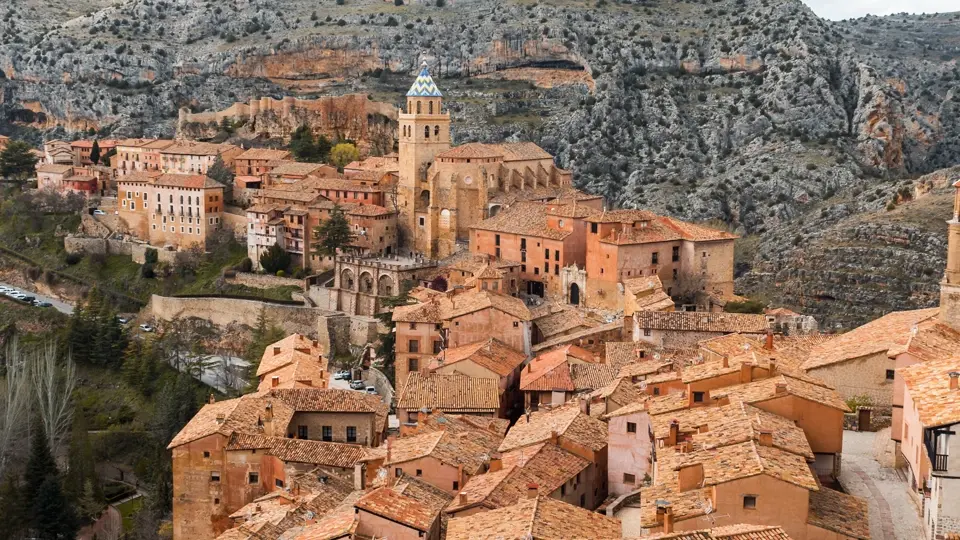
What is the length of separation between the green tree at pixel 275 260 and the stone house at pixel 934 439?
145 ft

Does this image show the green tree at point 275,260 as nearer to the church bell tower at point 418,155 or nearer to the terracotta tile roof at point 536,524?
the church bell tower at point 418,155

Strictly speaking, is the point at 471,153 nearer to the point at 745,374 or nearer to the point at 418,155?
the point at 418,155

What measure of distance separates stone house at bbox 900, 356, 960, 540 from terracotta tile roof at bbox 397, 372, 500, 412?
14893 millimetres

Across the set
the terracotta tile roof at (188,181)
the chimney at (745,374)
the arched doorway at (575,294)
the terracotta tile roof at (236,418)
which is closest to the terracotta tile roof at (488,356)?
the terracotta tile roof at (236,418)

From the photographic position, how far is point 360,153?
80625 mm

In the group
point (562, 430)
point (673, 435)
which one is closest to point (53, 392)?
point (562, 430)

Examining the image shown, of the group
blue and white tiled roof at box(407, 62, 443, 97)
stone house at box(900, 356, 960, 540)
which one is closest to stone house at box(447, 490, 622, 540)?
stone house at box(900, 356, 960, 540)

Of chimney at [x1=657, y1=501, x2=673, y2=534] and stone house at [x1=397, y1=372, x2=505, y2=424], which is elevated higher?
chimney at [x1=657, y1=501, x2=673, y2=534]

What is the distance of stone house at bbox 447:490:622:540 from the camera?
21.8 meters

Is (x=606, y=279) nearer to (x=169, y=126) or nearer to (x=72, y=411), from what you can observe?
(x=72, y=411)

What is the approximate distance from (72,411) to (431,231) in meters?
17.4

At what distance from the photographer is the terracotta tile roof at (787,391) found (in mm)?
24078

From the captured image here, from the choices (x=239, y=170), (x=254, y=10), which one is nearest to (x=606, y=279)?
(x=239, y=170)

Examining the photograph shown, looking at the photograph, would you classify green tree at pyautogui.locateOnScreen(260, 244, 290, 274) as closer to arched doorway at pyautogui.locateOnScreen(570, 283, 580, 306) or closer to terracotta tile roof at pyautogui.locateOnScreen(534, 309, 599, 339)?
arched doorway at pyautogui.locateOnScreen(570, 283, 580, 306)
